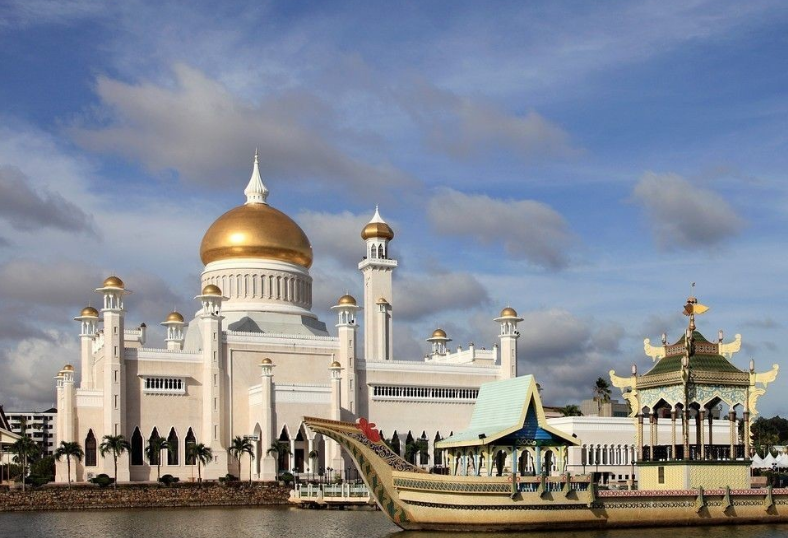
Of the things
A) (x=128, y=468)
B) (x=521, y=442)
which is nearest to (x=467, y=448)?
(x=521, y=442)

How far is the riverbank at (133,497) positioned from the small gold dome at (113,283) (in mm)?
12116

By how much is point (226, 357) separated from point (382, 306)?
1194cm

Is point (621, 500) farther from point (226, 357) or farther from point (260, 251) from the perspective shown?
point (260, 251)

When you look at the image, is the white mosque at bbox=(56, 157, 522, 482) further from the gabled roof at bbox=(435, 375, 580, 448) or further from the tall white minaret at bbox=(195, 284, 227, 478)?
the gabled roof at bbox=(435, 375, 580, 448)

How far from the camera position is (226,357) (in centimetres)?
6600

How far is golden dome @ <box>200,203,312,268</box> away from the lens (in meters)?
71.9

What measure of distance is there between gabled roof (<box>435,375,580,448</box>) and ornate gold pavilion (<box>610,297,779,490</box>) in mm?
3438

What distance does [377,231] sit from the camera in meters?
75.0

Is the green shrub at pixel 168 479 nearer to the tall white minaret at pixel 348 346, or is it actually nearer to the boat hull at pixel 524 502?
the tall white minaret at pixel 348 346

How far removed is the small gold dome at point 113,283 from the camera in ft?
204

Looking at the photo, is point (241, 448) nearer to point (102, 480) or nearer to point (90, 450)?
point (90, 450)

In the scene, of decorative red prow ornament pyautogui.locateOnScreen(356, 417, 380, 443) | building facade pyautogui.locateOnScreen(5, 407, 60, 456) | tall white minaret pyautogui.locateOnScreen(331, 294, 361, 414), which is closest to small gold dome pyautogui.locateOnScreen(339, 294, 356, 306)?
tall white minaret pyautogui.locateOnScreen(331, 294, 361, 414)

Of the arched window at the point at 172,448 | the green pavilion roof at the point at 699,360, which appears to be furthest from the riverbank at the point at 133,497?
the green pavilion roof at the point at 699,360

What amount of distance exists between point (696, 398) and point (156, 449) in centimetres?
3415
